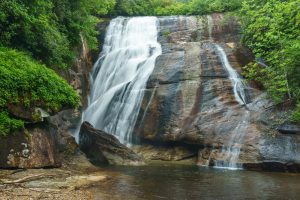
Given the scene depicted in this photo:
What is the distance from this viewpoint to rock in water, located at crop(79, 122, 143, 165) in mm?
17031

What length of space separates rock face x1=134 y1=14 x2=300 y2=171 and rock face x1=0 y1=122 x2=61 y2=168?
7.60 m

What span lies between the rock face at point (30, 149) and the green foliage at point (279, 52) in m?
11.1

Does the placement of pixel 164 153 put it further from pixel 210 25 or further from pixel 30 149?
pixel 210 25

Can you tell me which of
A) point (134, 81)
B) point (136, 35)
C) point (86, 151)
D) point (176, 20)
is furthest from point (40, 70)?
point (176, 20)

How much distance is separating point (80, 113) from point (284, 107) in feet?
36.5

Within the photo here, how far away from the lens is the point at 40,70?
43.5 ft

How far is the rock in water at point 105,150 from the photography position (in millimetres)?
17031

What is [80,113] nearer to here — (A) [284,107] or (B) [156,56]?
(B) [156,56]

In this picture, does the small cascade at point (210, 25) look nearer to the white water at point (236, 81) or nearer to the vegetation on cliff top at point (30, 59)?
the white water at point (236, 81)

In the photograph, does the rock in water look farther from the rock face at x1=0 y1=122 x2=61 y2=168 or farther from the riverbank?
the rock face at x1=0 y1=122 x2=61 y2=168

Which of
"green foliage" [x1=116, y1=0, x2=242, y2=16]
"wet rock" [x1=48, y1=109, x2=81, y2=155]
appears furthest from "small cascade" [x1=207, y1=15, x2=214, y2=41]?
"wet rock" [x1=48, y1=109, x2=81, y2=155]

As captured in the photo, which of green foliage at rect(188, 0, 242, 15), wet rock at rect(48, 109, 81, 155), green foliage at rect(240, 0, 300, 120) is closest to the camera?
wet rock at rect(48, 109, 81, 155)

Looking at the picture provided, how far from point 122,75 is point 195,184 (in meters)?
12.5

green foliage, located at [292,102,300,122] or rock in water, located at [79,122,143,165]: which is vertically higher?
green foliage, located at [292,102,300,122]
